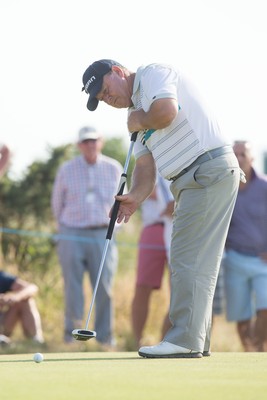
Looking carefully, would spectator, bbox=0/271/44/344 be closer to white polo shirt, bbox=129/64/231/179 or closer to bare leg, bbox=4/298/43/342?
bare leg, bbox=4/298/43/342

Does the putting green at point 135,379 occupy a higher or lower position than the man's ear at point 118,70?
lower

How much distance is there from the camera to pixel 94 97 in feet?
23.1

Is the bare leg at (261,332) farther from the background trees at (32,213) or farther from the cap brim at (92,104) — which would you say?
the background trees at (32,213)

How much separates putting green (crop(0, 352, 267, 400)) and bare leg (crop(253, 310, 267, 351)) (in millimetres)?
3724

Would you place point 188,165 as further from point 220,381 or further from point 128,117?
point 220,381

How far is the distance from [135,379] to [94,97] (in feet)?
7.32

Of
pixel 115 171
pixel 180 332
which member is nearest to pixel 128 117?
pixel 180 332

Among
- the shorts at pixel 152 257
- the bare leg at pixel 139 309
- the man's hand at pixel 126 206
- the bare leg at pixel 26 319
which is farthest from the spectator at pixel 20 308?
the man's hand at pixel 126 206

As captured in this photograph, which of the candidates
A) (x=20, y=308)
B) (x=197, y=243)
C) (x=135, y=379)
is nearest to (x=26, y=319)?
(x=20, y=308)

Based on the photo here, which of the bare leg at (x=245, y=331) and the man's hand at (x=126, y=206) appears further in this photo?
the bare leg at (x=245, y=331)

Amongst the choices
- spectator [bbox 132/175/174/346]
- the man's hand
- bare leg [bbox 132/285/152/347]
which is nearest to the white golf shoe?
the man's hand

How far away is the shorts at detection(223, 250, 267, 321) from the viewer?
10633mm

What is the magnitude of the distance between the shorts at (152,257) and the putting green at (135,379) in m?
4.38

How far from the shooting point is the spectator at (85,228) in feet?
38.3
